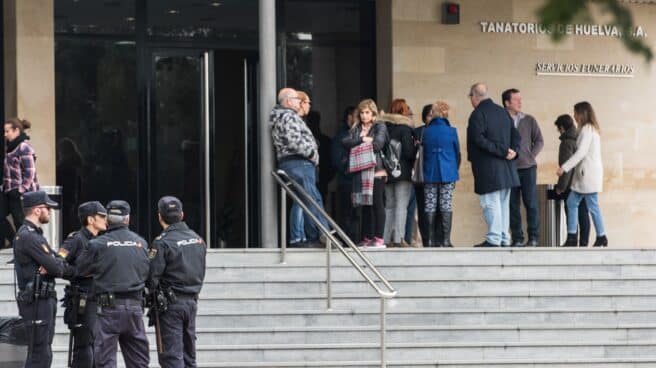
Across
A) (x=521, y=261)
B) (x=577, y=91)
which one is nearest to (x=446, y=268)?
(x=521, y=261)

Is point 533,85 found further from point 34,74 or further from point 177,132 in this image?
point 34,74

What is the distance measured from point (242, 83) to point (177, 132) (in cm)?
100

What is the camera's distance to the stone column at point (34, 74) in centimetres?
1543

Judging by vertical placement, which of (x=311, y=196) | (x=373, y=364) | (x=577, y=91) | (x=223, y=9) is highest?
(x=223, y=9)

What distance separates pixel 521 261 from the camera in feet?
41.0

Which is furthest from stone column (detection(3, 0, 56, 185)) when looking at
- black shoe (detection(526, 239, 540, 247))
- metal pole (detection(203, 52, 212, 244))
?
black shoe (detection(526, 239, 540, 247))

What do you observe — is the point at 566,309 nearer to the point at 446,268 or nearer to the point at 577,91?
the point at 446,268

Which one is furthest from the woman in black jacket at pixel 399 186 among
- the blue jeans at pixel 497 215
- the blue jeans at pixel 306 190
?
the blue jeans at pixel 306 190

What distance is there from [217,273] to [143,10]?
531 cm

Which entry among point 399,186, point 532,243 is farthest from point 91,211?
point 532,243

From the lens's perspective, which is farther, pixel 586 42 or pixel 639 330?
pixel 586 42

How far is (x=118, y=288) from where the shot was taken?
8.85 metres

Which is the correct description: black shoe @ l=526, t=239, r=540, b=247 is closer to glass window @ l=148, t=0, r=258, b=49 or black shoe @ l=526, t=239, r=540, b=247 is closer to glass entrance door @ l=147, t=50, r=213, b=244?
glass entrance door @ l=147, t=50, r=213, b=244

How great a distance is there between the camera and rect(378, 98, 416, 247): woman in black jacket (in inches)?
529
